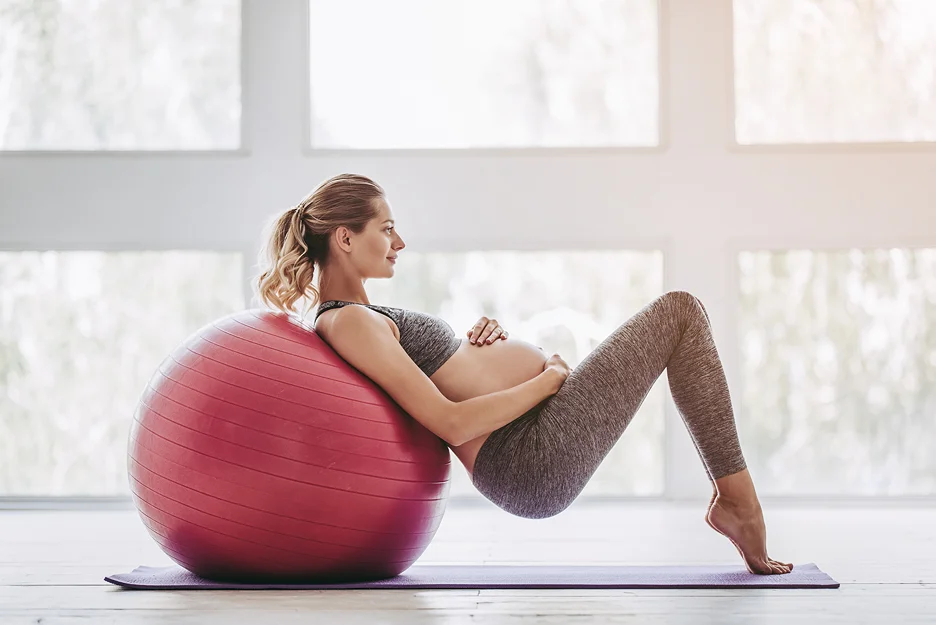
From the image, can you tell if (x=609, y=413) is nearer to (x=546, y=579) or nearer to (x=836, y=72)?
(x=546, y=579)

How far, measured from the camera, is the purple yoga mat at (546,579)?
205 centimetres

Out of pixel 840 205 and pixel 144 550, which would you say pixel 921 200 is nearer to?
pixel 840 205

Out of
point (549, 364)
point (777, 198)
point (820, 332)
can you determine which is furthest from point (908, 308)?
point (549, 364)

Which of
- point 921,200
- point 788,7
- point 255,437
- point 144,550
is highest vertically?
point 788,7

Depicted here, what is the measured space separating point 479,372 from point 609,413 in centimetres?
31

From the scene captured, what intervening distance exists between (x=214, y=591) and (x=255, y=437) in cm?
38

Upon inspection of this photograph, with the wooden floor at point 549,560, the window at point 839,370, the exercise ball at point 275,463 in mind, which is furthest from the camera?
the window at point 839,370

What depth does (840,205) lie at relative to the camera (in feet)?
12.6

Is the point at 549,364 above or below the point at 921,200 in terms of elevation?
below

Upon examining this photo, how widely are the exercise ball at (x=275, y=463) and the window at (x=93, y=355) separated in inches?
74.2

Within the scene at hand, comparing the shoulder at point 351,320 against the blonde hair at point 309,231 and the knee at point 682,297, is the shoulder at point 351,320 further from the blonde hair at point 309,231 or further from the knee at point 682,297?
the knee at point 682,297

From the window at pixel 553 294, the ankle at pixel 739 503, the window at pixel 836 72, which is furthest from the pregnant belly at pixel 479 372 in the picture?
the window at pixel 836 72

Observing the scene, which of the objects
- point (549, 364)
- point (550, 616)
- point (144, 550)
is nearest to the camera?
point (550, 616)

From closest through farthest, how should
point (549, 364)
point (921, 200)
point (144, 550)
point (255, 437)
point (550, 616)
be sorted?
point (550, 616) → point (255, 437) → point (549, 364) → point (144, 550) → point (921, 200)
